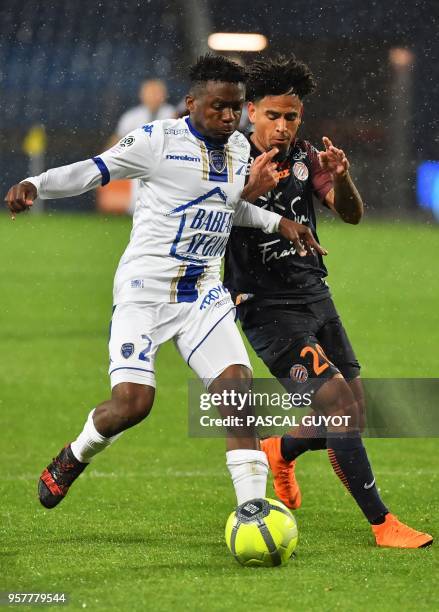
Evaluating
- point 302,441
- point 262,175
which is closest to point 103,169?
point 262,175

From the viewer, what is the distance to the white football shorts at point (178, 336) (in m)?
5.35

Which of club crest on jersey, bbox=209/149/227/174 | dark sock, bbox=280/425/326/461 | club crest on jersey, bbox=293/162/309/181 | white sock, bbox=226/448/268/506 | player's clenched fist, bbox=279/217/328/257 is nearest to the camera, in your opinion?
white sock, bbox=226/448/268/506

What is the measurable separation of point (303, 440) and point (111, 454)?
6.31 feet

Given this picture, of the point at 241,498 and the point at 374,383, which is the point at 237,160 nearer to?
the point at 241,498

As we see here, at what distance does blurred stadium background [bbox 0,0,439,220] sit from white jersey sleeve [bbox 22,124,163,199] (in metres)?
5.58

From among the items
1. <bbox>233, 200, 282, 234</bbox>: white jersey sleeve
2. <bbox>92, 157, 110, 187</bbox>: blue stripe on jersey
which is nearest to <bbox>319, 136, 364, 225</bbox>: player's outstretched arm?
<bbox>233, 200, 282, 234</bbox>: white jersey sleeve

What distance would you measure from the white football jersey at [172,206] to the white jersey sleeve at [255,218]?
0.43ft

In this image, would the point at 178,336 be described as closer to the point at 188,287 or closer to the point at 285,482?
the point at 188,287

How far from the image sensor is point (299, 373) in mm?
5734

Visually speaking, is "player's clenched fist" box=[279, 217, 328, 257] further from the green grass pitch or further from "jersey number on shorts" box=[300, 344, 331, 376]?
the green grass pitch

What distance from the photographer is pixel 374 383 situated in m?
9.30

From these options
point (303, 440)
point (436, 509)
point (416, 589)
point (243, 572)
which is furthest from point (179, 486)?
point (416, 589)

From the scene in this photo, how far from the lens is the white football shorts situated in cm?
535

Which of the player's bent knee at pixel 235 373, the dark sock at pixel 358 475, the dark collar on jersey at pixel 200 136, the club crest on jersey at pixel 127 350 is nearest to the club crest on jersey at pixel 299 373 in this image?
the dark sock at pixel 358 475
